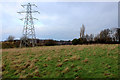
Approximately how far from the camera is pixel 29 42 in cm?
2655

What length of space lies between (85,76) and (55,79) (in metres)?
1.38

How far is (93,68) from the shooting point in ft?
16.4

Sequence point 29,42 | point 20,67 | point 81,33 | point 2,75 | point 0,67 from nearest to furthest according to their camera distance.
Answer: point 2,75 → point 20,67 → point 0,67 → point 29,42 → point 81,33

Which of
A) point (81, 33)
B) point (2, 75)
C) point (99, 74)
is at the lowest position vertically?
point (2, 75)

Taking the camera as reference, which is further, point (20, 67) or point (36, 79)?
point (20, 67)

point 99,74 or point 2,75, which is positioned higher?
point 99,74

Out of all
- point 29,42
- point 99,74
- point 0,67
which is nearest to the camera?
point 99,74

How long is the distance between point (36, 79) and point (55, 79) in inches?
37.3

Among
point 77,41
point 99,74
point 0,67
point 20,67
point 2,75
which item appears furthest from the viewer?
point 77,41

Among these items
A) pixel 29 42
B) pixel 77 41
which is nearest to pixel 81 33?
pixel 77 41

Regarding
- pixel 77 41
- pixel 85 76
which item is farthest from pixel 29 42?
pixel 85 76

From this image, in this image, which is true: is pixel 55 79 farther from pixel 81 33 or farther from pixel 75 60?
pixel 81 33

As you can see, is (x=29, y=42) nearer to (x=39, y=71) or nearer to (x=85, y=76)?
(x=39, y=71)

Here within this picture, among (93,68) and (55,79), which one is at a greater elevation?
(93,68)
